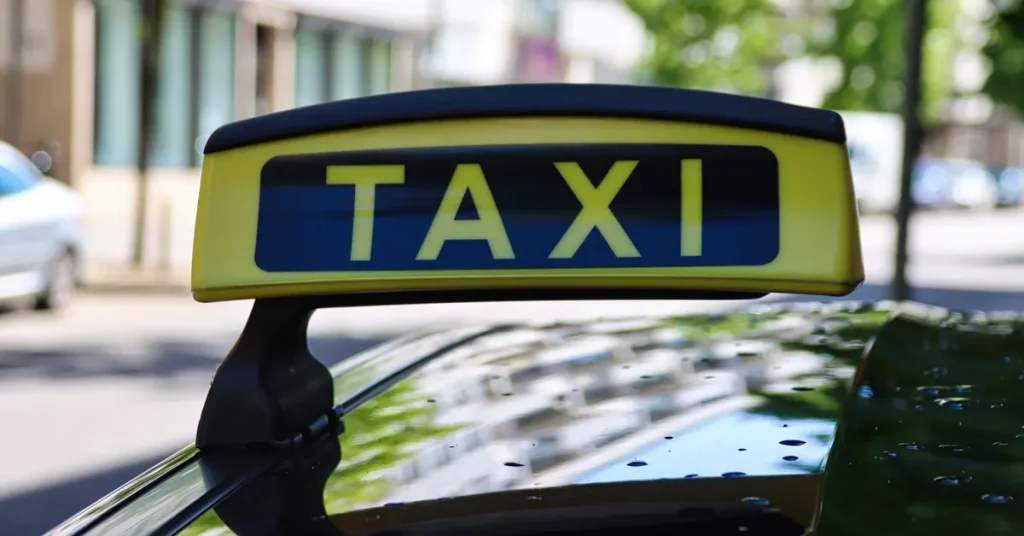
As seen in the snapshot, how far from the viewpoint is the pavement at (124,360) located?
6.95 metres

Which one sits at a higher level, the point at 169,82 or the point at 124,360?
the point at 169,82

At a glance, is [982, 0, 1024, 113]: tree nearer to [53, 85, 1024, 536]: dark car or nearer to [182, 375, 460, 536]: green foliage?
[182, 375, 460, 536]: green foliage

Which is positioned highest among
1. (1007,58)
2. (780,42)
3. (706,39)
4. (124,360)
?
(780,42)

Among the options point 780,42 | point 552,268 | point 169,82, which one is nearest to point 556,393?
point 552,268

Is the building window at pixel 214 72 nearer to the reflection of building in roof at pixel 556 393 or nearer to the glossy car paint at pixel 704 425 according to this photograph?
the reflection of building in roof at pixel 556 393

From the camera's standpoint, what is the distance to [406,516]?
1.60 m

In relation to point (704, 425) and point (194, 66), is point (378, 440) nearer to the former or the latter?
point (704, 425)

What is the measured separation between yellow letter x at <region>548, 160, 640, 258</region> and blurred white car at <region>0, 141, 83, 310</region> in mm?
12014

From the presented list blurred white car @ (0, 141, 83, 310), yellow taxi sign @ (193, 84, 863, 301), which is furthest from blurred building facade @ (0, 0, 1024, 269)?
yellow taxi sign @ (193, 84, 863, 301)

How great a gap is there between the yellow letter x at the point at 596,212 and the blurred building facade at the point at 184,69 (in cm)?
1738

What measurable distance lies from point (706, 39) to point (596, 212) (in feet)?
126

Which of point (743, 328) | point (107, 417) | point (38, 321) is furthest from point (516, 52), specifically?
point (743, 328)

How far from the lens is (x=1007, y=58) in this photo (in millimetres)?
19703

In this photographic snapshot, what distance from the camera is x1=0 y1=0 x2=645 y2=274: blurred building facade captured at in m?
25.2
